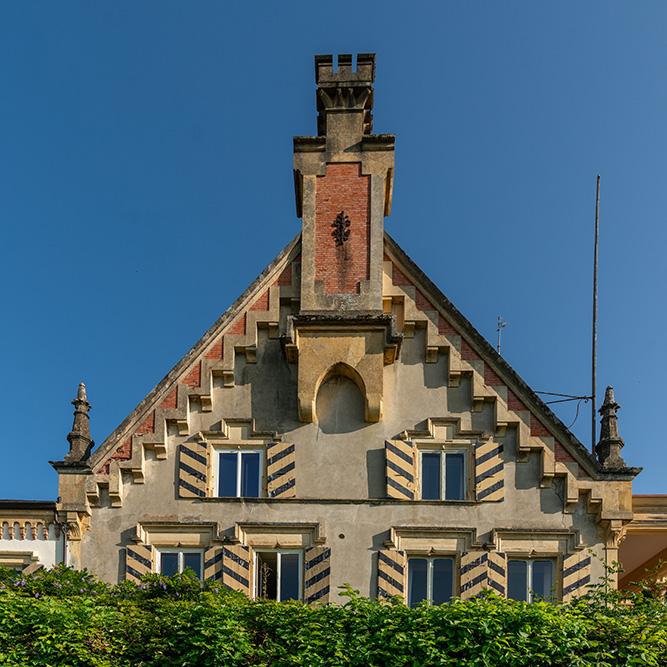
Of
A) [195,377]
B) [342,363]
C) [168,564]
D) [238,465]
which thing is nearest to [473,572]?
[342,363]

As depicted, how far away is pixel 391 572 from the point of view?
2450 cm

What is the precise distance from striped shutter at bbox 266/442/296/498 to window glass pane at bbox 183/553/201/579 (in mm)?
2227

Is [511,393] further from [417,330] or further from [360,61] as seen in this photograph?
[360,61]

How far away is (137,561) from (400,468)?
6.51 meters

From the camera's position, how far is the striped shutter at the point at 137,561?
972 inches

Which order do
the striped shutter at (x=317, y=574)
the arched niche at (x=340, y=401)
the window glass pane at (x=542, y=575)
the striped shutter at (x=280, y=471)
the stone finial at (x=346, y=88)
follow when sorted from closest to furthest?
the striped shutter at (x=317, y=574), the window glass pane at (x=542, y=575), the striped shutter at (x=280, y=471), the arched niche at (x=340, y=401), the stone finial at (x=346, y=88)

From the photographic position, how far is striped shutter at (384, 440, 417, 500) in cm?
2517

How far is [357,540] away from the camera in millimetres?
24812

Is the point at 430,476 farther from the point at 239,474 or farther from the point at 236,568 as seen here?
the point at 236,568

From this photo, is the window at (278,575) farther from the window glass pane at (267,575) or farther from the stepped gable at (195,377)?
the stepped gable at (195,377)

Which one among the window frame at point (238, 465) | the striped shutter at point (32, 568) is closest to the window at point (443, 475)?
the window frame at point (238, 465)

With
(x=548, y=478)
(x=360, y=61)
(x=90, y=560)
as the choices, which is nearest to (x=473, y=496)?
(x=548, y=478)

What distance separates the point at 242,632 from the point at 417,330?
954 centimetres

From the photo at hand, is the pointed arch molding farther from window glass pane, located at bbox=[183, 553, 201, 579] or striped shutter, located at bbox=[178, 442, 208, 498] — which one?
window glass pane, located at bbox=[183, 553, 201, 579]
